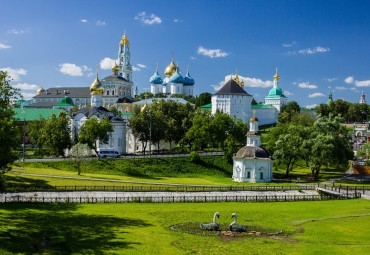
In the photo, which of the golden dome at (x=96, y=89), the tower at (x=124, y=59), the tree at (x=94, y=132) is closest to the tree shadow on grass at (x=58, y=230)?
the tree at (x=94, y=132)

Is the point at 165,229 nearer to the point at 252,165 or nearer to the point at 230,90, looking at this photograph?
the point at 252,165

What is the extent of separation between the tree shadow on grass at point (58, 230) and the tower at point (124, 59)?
117m

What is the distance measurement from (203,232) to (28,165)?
38558mm

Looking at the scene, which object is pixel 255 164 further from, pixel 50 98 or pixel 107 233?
pixel 50 98

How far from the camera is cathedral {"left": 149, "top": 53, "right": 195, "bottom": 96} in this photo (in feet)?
464

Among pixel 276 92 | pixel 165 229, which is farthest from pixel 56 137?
pixel 276 92

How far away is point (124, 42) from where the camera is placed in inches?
6058

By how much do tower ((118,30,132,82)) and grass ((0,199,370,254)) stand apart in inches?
4526

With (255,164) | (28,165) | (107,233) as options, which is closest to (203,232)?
(107,233)

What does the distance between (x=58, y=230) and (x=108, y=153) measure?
1578 inches

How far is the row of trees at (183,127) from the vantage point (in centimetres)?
7312

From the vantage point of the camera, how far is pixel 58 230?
94.6ft

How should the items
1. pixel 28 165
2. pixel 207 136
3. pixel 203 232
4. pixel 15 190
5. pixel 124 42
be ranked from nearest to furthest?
pixel 203 232 < pixel 15 190 < pixel 28 165 < pixel 207 136 < pixel 124 42

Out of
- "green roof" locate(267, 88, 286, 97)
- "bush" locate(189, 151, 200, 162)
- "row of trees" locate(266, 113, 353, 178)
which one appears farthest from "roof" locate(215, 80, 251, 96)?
"green roof" locate(267, 88, 286, 97)
